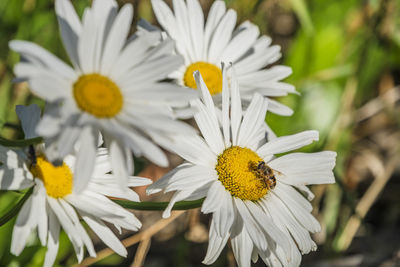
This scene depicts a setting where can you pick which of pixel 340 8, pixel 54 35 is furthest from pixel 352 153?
pixel 54 35

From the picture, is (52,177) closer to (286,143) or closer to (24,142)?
(24,142)

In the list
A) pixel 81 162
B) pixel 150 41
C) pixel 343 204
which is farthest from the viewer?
pixel 343 204

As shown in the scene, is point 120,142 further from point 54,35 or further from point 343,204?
point 343,204

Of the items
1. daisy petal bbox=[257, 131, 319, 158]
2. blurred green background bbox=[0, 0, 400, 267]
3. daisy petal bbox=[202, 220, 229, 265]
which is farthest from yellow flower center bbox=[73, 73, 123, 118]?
blurred green background bbox=[0, 0, 400, 267]

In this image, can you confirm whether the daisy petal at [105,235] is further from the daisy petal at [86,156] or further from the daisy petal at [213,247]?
the daisy petal at [86,156]

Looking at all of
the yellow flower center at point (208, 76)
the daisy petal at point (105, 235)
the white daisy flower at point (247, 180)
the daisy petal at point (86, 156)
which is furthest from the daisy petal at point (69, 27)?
the yellow flower center at point (208, 76)
